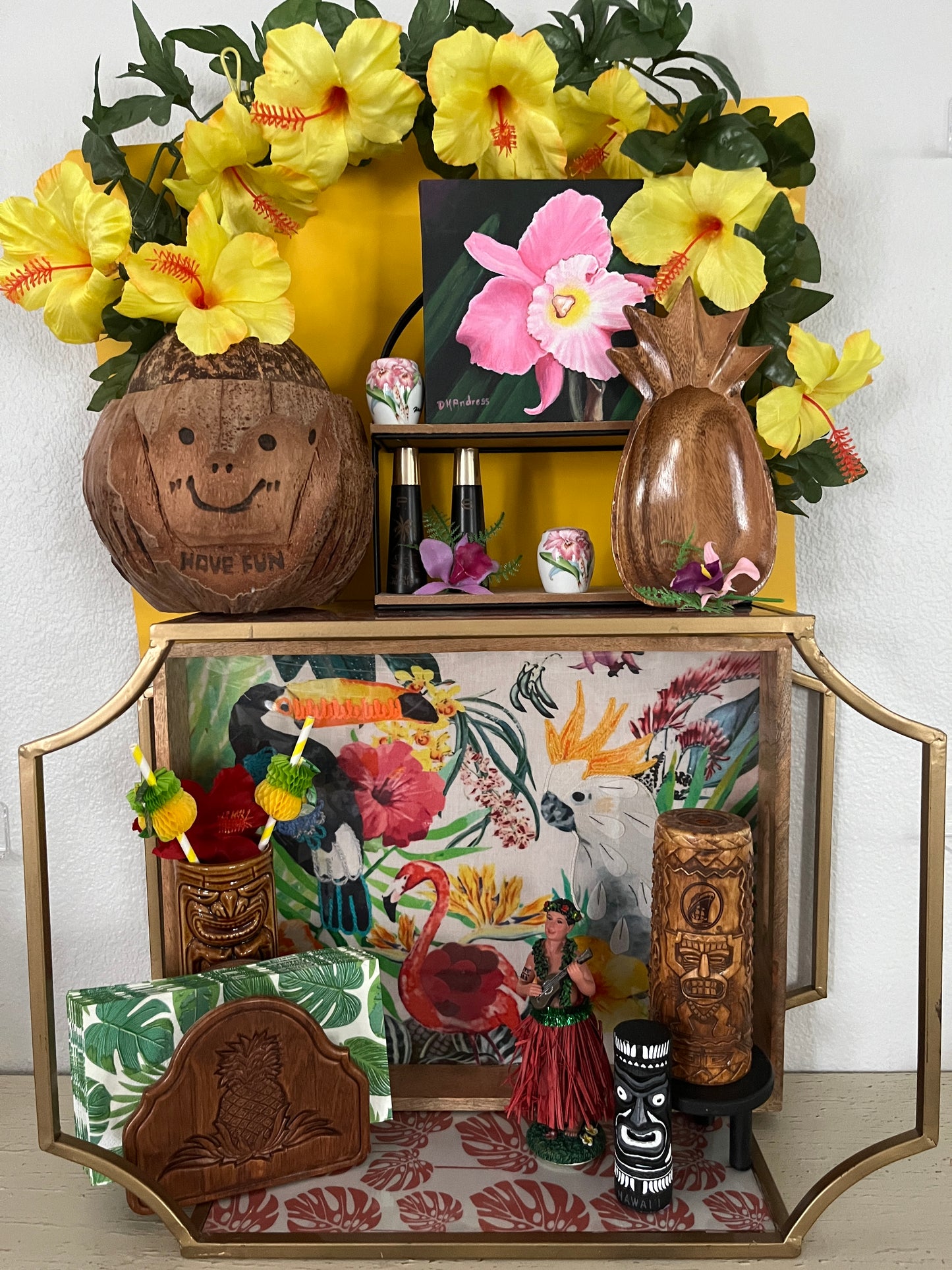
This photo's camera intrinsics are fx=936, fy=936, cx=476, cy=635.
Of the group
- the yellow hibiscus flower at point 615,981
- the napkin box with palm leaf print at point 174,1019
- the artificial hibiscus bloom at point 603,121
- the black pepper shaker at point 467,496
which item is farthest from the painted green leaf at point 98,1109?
the artificial hibiscus bloom at point 603,121

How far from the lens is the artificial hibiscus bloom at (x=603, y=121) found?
845 mm

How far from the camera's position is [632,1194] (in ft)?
2.55

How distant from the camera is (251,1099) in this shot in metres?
0.81

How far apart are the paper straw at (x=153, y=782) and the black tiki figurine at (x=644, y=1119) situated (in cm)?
39

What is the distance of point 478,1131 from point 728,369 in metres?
0.74

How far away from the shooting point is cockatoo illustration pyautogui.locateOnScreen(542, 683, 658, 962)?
93 cm

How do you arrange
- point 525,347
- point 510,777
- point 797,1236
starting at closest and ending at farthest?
point 797,1236
point 525,347
point 510,777

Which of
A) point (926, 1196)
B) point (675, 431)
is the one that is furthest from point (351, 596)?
point (926, 1196)

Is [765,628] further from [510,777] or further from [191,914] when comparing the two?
[191,914]

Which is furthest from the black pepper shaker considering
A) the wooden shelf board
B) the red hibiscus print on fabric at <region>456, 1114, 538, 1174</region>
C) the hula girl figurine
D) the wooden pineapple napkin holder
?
the red hibiscus print on fabric at <region>456, 1114, 538, 1174</region>

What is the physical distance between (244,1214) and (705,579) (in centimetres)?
66

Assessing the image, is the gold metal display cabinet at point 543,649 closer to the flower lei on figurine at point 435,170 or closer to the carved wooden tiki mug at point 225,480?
the carved wooden tiki mug at point 225,480

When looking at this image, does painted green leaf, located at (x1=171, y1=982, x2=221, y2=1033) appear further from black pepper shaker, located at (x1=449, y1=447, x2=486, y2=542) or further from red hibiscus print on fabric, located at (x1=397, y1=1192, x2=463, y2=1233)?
black pepper shaker, located at (x1=449, y1=447, x2=486, y2=542)

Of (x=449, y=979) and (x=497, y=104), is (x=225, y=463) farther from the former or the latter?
(x=449, y=979)
